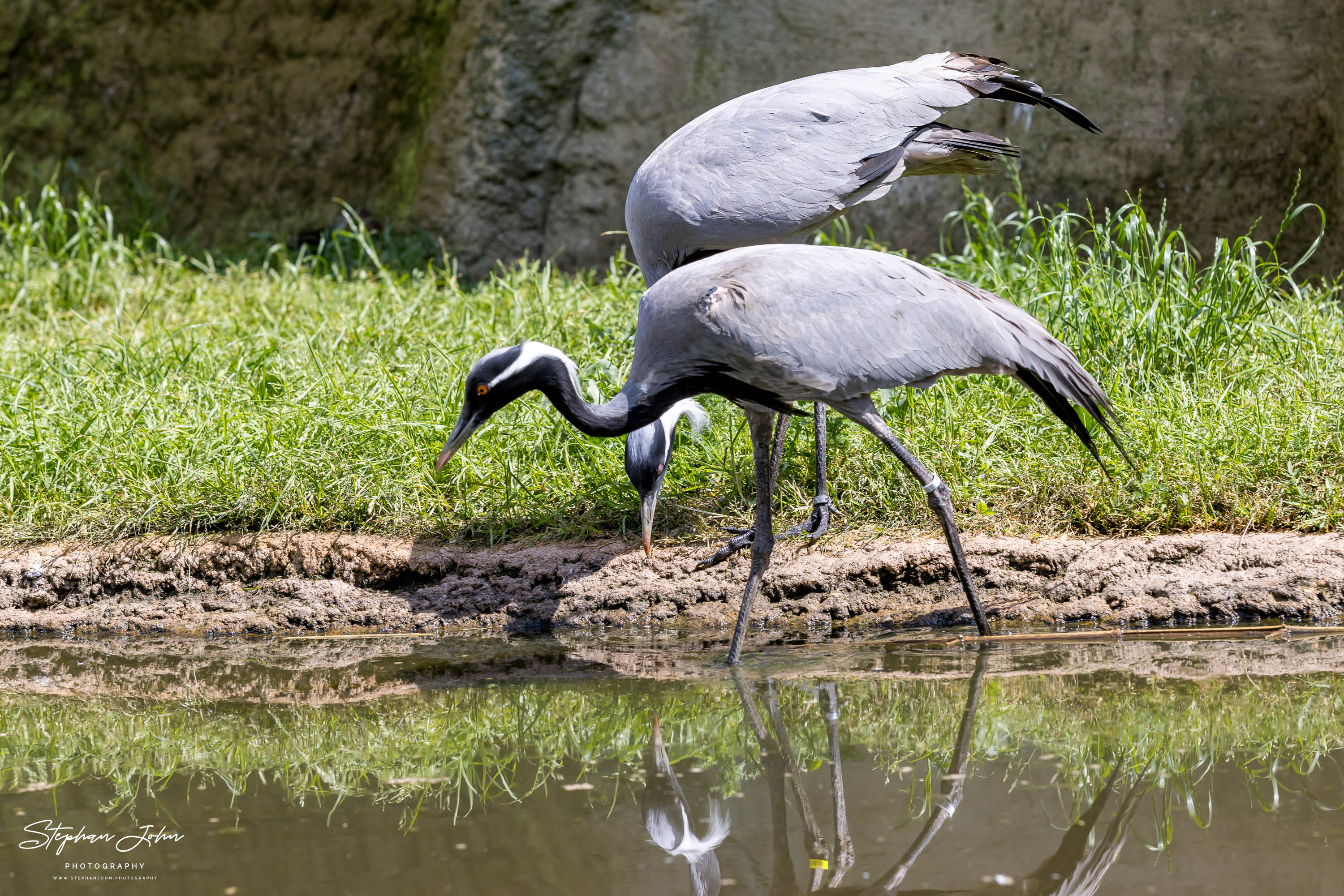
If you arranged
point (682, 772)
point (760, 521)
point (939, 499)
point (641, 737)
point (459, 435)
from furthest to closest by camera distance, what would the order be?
point (760, 521) → point (939, 499) → point (459, 435) → point (641, 737) → point (682, 772)

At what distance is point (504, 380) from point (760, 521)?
886 millimetres

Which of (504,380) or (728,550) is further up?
(504,380)

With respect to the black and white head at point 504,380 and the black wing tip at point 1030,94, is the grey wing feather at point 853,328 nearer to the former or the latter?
the black and white head at point 504,380

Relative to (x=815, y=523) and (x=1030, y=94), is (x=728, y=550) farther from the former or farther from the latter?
(x=1030, y=94)

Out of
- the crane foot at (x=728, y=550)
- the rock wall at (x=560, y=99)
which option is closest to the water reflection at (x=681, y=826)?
the crane foot at (x=728, y=550)

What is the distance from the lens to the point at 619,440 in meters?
4.33

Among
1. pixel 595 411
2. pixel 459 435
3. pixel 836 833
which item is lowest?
pixel 836 833

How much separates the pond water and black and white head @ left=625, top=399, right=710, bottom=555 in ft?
1.45

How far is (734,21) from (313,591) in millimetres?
3936

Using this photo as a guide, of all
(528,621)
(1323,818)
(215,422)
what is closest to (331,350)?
(215,422)

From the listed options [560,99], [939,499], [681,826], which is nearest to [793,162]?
[939,499]

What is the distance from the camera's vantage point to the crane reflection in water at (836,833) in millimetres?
2086
